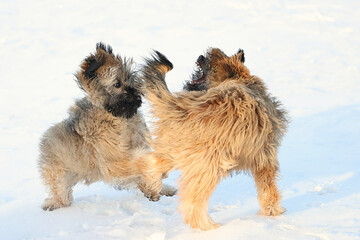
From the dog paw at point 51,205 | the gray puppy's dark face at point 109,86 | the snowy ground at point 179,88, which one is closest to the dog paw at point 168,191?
the snowy ground at point 179,88

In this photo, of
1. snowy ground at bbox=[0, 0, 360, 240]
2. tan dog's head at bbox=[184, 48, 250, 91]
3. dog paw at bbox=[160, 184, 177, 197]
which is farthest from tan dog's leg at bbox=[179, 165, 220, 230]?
dog paw at bbox=[160, 184, 177, 197]

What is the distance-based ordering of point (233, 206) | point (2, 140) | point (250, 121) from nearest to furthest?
point (250, 121), point (233, 206), point (2, 140)

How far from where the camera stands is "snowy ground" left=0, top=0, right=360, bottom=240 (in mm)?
4449

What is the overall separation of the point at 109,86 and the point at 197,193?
6.01 feet

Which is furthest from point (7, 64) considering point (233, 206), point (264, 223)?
point (264, 223)

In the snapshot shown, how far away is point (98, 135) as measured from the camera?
525cm

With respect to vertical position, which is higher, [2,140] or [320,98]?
[320,98]

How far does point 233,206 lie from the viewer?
493 cm

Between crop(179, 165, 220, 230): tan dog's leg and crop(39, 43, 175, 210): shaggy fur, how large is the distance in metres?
1.14

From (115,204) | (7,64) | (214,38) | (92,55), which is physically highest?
(214,38)

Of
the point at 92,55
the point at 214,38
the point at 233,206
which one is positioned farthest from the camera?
the point at 214,38

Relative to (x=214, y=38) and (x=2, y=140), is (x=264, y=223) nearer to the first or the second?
(x=2, y=140)

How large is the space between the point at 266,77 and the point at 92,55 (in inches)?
240

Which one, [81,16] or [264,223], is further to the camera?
[81,16]
